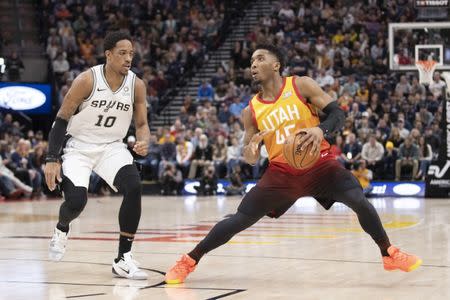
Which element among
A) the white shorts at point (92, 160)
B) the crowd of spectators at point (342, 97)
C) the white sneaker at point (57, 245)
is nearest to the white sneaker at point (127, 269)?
the white sneaker at point (57, 245)

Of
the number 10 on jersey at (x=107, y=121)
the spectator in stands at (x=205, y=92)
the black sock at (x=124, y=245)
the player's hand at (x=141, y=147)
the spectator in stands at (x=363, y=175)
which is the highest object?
the number 10 on jersey at (x=107, y=121)

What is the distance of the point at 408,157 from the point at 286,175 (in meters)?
15.4

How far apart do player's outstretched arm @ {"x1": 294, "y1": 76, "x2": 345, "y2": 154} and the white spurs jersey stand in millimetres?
1549

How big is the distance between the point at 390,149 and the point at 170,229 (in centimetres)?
1100

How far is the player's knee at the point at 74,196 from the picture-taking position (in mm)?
7684

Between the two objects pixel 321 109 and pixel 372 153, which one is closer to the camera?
pixel 321 109

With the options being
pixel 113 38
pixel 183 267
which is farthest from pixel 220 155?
pixel 183 267

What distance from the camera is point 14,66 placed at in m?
26.3

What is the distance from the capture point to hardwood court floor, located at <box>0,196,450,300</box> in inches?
268

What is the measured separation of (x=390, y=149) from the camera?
2267 cm

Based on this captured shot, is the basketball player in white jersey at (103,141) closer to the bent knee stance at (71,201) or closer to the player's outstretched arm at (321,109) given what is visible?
the bent knee stance at (71,201)

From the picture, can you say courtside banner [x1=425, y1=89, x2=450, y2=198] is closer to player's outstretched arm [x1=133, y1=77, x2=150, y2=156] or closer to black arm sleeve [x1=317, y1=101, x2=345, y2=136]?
player's outstretched arm [x1=133, y1=77, x2=150, y2=156]

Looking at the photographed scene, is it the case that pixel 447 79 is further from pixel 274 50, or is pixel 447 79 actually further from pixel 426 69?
pixel 274 50

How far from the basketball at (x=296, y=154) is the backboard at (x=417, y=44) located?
14340 millimetres
